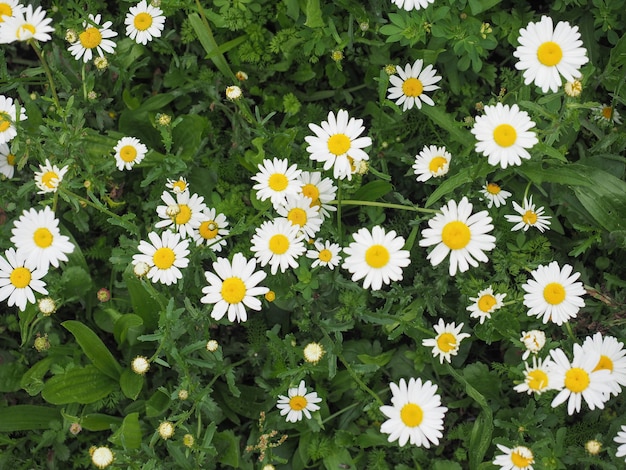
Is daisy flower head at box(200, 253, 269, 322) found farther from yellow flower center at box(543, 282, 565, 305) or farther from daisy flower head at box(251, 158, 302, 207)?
yellow flower center at box(543, 282, 565, 305)

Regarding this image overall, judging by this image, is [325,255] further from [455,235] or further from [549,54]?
[549,54]

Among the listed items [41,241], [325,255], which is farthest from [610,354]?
[41,241]

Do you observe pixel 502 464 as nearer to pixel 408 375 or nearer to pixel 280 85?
pixel 408 375

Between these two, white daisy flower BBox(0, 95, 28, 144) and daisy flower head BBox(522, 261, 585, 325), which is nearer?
daisy flower head BBox(522, 261, 585, 325)

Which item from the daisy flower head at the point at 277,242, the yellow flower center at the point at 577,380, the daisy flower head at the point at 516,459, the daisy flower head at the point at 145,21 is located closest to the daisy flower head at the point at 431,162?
the daisy flower head at the point at 277,242

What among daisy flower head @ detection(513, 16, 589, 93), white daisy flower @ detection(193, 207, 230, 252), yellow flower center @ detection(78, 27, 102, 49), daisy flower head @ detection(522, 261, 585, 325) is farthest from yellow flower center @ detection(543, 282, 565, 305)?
yellow flower center @ detection(78, 27, 102, 49)

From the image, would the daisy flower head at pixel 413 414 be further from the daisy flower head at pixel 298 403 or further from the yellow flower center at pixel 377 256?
the yellow flower center at pixel 377 256

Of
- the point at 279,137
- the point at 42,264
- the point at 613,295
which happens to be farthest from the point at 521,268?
the point at 42,264
